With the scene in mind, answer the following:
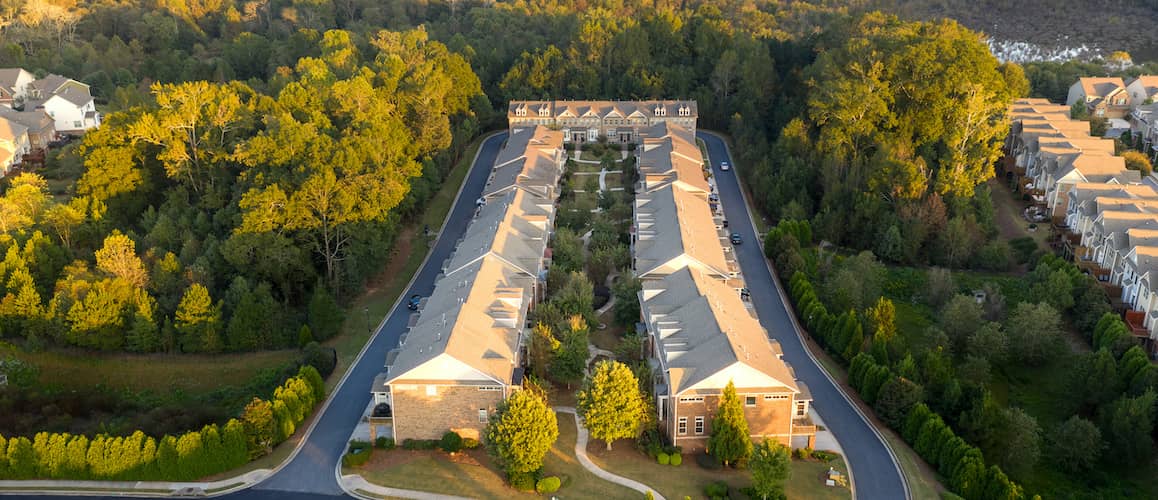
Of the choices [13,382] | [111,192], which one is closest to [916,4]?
[111,192]

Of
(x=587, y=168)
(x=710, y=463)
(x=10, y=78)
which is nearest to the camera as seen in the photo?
(x=710, y=463)

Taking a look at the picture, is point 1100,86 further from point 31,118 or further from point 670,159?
point 31,118

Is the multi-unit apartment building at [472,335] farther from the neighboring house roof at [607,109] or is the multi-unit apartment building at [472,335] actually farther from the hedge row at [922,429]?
the neighboring house roof at [607,109]

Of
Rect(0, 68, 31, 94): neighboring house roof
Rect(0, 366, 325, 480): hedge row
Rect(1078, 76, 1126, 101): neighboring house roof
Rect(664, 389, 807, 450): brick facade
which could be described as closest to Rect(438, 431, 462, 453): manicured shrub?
Rect(0, 366, 325, 480): hedge row

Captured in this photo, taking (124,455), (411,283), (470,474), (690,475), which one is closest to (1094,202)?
(690,475)

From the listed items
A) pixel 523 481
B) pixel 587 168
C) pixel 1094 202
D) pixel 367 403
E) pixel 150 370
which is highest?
pixel 587 168

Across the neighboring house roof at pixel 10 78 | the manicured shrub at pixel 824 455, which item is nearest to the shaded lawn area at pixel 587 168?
the manicured shrub at pixel 824 455

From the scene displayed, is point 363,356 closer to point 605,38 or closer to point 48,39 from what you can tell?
point 605,38
